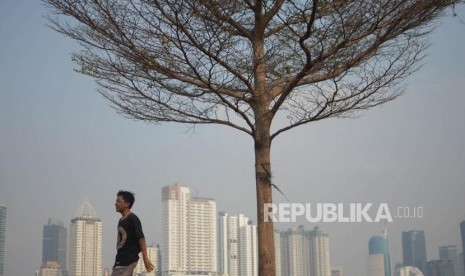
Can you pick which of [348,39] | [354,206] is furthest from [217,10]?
[354,206]

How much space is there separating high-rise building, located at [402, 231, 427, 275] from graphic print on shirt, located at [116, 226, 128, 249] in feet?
45.9

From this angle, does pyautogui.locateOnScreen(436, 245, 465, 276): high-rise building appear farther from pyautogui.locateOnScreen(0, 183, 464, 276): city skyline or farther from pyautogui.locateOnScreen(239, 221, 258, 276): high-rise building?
pyautogui.locateOnScreen(239, 221, 258, 276): high-rise building

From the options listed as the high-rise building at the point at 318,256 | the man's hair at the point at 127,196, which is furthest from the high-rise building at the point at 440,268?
the high-rise building at the point at 318,256

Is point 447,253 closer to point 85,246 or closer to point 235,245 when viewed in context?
point 85,246

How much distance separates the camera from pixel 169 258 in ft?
247

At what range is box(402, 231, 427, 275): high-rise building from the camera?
58.3 ft

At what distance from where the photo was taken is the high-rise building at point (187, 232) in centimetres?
7531

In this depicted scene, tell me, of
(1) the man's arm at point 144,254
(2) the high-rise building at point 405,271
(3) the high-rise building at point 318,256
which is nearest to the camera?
(1) the man's arm at point 144,254

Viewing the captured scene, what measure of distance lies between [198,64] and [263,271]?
157 cm

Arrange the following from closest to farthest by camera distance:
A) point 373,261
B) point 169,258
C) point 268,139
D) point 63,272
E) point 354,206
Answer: point 268,139 → point 354,206 → point 373,261 → point 63,272 → point 169,258

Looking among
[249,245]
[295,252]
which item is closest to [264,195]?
[295,252]

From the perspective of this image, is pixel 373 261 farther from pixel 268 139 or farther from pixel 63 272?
pixel 63 272

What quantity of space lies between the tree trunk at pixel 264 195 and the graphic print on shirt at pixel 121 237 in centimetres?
132

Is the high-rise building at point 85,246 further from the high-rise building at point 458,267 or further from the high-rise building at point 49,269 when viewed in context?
the high-rise building at point 458,267
